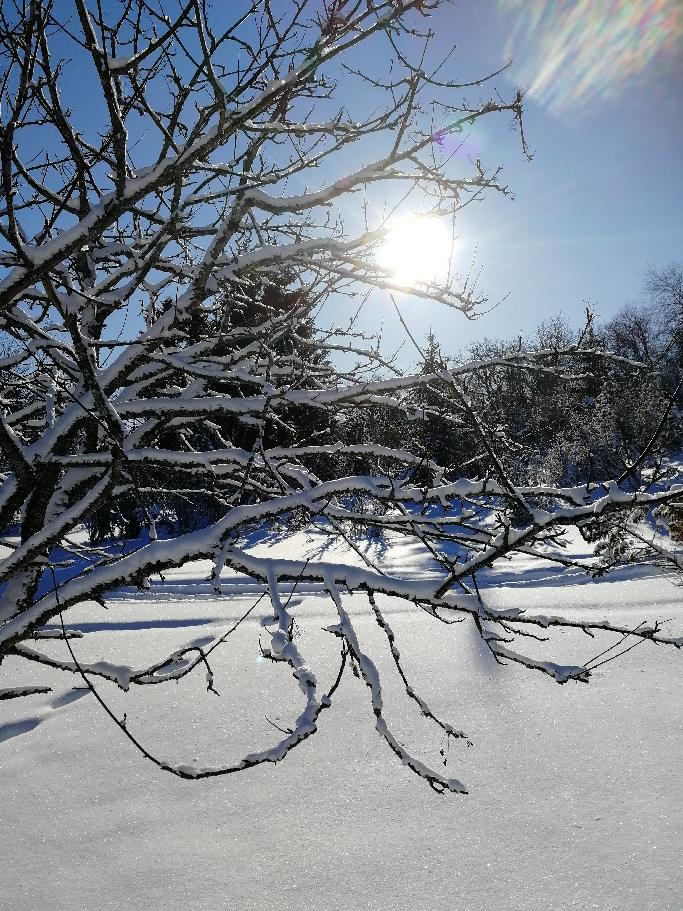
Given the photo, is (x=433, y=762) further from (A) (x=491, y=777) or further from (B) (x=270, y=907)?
(B) (x=270, y=907)

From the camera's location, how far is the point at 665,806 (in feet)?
9.68

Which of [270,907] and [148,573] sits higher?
[148,573]

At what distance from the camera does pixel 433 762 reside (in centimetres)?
357

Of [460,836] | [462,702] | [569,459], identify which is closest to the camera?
[460,836]

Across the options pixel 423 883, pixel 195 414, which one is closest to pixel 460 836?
pixel 423 883

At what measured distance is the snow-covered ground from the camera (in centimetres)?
256

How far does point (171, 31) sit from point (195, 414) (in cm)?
147

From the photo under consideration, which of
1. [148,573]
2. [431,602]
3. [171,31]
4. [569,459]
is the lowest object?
[569,459]

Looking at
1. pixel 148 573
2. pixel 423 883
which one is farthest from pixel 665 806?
pixel 148 573

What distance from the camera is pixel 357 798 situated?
317cm

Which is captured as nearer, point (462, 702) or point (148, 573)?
point (148, 573)

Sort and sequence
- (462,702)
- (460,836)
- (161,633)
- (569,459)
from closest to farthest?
(460,836)
(462,702)
(161,633)
(569,459)

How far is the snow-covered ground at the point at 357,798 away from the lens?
2.56 m

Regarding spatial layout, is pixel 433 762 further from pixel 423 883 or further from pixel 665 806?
pixel 665 806
